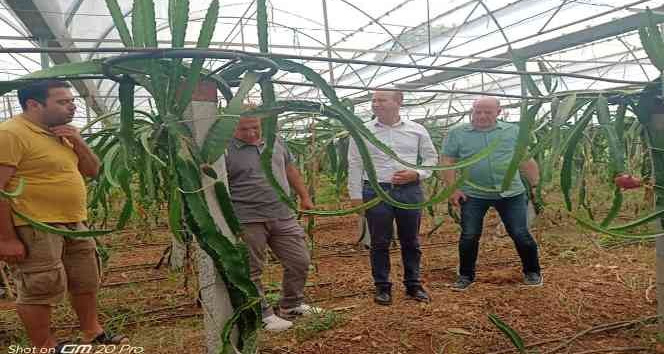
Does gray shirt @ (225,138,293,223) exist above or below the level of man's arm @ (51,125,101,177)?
below

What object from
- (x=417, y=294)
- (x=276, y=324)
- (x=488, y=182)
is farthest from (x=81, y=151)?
(x=488, y=182)

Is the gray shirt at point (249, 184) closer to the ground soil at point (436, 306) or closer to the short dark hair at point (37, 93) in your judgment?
the ground soil at point (436, 306)

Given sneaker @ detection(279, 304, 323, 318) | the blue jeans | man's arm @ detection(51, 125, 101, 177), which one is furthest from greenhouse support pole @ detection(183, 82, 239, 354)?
the blue jeans

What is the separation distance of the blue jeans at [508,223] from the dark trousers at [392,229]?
0.34 metres

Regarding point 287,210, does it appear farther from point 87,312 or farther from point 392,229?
point 87,312

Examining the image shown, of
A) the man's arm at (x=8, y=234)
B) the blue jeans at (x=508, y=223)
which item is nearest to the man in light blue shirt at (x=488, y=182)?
the blue jeans at (x=508, y=223)

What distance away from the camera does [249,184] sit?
210cm

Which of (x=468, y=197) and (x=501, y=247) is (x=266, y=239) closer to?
(x=468, y=197)

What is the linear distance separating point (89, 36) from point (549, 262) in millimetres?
4757

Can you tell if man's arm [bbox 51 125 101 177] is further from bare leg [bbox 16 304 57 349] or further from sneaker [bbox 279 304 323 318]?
sneaker [bbox 279 304 323 318]

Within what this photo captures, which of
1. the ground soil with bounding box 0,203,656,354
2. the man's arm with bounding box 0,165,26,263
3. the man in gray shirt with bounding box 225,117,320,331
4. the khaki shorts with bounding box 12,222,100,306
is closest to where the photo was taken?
the man's arm with bounding box 0,165,26,263

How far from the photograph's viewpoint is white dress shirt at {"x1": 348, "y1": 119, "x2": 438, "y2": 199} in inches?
92.4

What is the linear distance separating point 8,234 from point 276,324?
3.53 ft

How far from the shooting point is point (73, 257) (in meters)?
1.92
